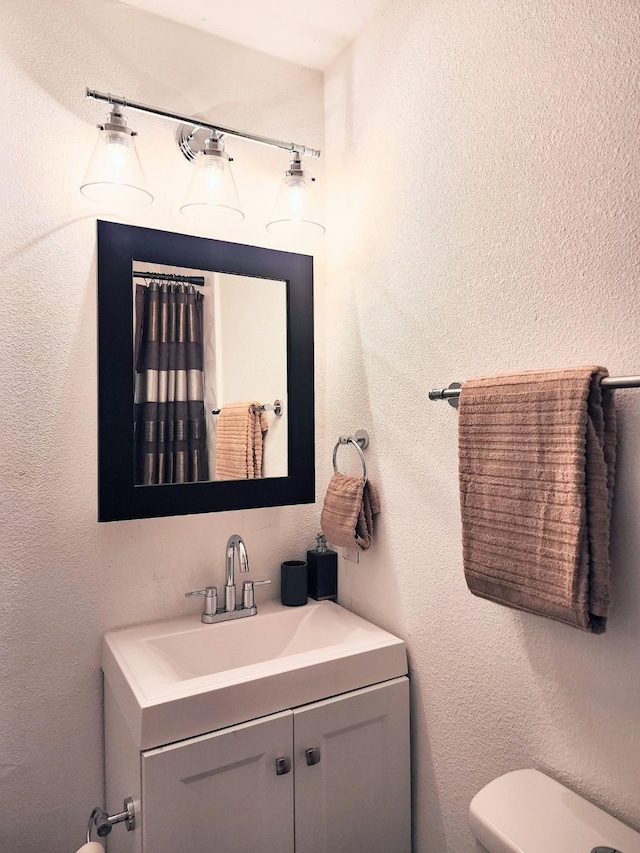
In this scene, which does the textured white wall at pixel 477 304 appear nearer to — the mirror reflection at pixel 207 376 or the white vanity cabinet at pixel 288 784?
the white vanity cabinet at pixel 288 784

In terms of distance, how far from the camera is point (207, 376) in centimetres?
141

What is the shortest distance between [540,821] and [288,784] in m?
0.49

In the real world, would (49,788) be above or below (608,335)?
below

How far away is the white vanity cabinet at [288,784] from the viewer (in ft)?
3.35

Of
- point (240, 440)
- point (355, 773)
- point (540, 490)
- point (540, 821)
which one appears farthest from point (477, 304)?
point (355, 773)

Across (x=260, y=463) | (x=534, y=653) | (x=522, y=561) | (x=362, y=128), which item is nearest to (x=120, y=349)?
(x=260, y=463)

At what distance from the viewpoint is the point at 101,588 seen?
4.48ft

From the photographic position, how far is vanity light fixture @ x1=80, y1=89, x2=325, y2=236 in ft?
4.00

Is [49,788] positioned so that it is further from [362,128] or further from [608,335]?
[362,128]

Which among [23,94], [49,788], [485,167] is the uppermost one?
[23,94]

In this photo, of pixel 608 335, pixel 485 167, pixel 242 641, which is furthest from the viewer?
pixel 242 641

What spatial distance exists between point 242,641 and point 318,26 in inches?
63.4

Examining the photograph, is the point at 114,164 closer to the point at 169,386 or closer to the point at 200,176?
the point at 200,176

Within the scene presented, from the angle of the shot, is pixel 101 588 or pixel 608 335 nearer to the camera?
pixel 608 335
